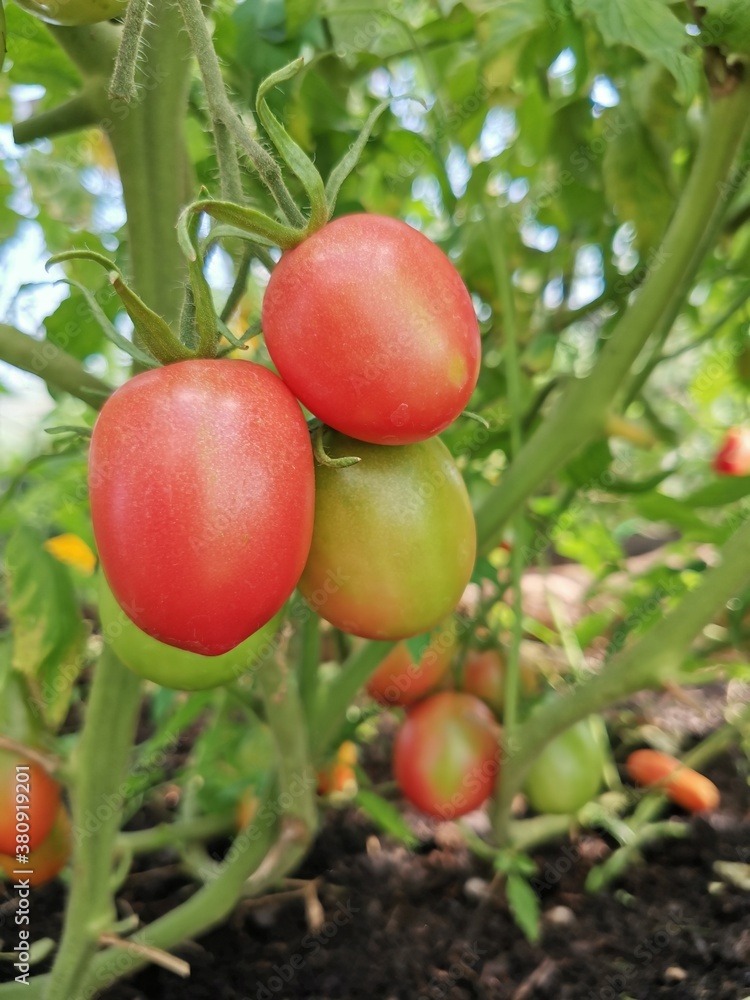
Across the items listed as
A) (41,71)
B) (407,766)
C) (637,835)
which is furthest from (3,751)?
(637,835)

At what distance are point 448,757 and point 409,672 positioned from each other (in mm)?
91

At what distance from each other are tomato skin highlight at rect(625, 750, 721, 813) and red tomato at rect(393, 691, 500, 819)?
27 cm

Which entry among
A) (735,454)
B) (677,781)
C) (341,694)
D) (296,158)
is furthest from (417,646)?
(735,454)

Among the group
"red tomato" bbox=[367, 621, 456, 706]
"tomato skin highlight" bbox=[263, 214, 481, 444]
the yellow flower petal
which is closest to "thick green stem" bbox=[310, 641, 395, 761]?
"red tomato" bbox=[367, 621, 456, 706]

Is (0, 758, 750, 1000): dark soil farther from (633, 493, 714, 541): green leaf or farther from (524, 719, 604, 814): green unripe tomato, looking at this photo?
(633, 493, 714, 541): green leaf

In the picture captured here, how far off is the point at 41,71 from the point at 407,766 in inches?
→ 26.8

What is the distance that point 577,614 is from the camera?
1.38 metres

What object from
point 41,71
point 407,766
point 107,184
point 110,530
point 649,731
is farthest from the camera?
point 649,731

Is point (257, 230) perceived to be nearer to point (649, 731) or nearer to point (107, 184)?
point (107, 184)

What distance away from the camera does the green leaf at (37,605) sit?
23.6 inches

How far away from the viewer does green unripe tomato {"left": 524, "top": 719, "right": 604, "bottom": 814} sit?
79 cm

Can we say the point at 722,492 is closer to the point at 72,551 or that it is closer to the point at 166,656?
the point at 166,656

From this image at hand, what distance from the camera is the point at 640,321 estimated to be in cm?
61

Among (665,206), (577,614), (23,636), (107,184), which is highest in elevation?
(665,206)
